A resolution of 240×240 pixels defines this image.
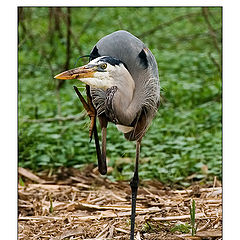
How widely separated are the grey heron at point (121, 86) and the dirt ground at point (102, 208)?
0.23m

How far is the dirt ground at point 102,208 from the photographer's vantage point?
2777 millimetres

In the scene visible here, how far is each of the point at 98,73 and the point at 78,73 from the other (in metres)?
0.10

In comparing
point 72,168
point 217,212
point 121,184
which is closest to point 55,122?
point 72,168

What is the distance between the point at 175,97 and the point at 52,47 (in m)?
1.38

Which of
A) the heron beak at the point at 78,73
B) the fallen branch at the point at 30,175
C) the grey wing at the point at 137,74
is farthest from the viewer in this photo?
the fallen branch at the point at 30,175

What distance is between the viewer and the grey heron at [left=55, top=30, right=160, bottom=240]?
2.20 m

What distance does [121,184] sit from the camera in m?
3.60

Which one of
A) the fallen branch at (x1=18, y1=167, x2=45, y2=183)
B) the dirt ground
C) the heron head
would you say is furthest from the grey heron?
the fallen branch at (x1=18, y1=167, x2=45, y2=183)

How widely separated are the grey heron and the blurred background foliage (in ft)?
0.75

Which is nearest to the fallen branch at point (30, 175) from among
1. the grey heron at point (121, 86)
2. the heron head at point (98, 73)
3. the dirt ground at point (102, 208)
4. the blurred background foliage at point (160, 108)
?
the dirt ground at point (102, 208)

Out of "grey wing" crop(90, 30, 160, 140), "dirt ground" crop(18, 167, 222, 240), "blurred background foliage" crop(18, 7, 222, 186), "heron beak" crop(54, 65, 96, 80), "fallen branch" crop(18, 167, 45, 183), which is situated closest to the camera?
"heron beak" crop(54, 65, 96, 80)

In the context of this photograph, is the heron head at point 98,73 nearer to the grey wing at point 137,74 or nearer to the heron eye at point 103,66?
the heron eye at point 103,66

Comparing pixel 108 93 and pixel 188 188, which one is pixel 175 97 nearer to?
pixel 188 188

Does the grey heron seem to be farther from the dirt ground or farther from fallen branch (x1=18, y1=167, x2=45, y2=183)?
fallen branch (x1=18, y1=167, x2=45, y2=183)
